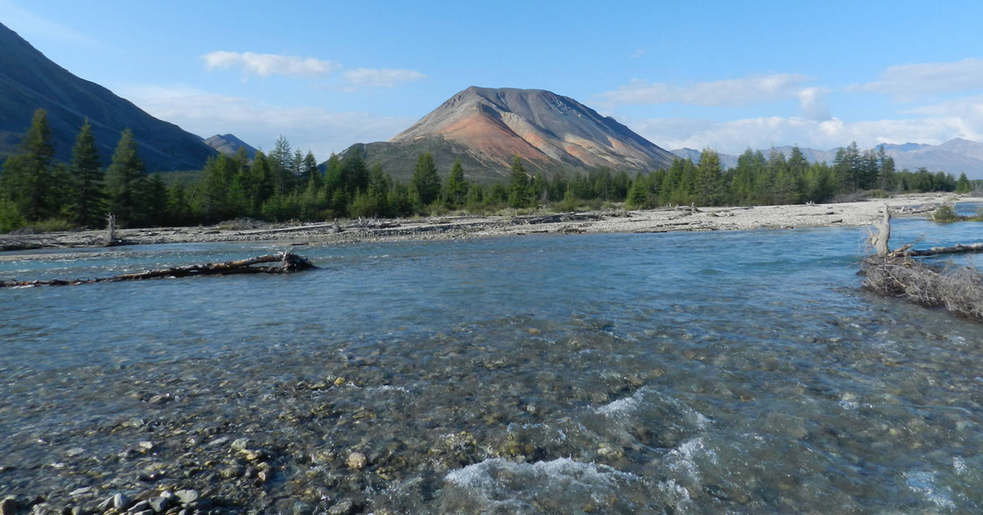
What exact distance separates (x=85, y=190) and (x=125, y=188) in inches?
121

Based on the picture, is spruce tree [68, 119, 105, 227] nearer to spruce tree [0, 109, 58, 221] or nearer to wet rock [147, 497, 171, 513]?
spruce tree [0, 109, 58, 221]

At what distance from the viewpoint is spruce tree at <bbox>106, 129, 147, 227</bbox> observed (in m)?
48.9

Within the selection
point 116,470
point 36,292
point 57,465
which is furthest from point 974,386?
point 36,292

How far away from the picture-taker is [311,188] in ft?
204

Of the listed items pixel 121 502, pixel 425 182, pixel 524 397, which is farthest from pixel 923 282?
pixel 425 182

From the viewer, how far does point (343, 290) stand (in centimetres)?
1528

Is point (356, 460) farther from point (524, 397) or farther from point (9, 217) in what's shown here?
point (9, 217)

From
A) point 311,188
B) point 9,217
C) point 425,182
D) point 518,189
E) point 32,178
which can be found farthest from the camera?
point 518,189

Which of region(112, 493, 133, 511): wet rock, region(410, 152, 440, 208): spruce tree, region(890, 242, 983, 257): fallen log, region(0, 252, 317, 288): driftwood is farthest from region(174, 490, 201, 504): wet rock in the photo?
region(410, 152, 440, 208): spruce tree

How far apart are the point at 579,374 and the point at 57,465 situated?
592 cm

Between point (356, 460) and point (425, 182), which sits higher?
point (425, 182)

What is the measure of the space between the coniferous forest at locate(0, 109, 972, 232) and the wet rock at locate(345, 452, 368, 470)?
166 ft

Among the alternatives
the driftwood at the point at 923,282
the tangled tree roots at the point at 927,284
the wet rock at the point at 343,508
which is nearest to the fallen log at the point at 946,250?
the driftwood at the point at 923,282

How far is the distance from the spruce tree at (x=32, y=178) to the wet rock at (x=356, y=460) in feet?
183
